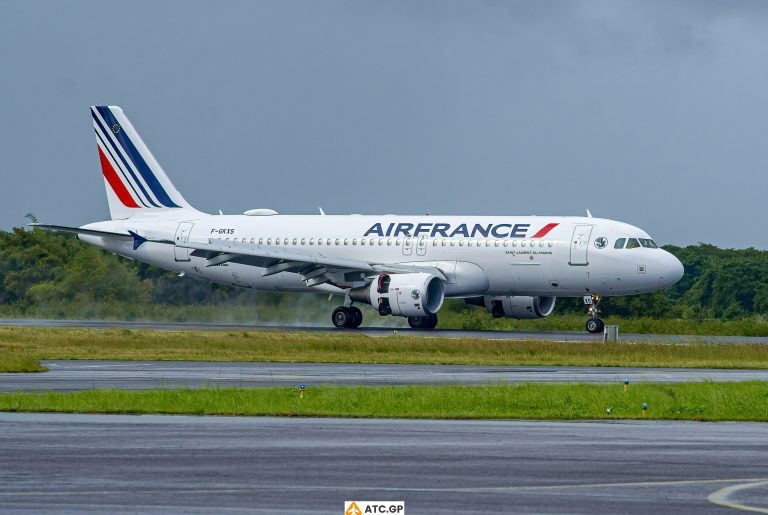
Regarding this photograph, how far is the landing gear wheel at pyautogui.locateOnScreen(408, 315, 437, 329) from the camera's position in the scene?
56444 mm

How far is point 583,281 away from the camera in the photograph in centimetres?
5250

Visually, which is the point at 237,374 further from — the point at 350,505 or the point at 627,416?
the point at 350,505

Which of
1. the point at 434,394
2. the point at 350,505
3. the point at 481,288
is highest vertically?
the point at 481,288

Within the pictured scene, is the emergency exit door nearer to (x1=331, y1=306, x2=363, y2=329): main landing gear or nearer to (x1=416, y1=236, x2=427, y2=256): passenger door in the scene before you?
(x1=416, y1=236, x2=427, y2=256): passenger door

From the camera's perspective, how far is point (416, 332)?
54031 mm

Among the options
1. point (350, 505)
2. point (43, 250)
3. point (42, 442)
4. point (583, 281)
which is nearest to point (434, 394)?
point (42, 442)

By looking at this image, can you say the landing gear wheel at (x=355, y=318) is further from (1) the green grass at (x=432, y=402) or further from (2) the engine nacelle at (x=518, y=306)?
(1) the green grass at (x=432, y=402)

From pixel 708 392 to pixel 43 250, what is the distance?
56.0 meters

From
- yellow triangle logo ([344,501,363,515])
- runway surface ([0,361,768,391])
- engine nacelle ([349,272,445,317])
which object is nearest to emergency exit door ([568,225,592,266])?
engine nacelle ([349,272,445,317])

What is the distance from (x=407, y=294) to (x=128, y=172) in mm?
16863

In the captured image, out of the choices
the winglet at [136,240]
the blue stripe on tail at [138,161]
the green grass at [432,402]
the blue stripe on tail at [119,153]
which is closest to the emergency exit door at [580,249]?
the winglet at [136,240]

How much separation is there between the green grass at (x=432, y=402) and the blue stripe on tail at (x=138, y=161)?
3680 cm

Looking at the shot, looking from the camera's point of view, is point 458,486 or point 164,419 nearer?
point 458,486

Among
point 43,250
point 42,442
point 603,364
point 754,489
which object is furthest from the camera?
point 43,250
